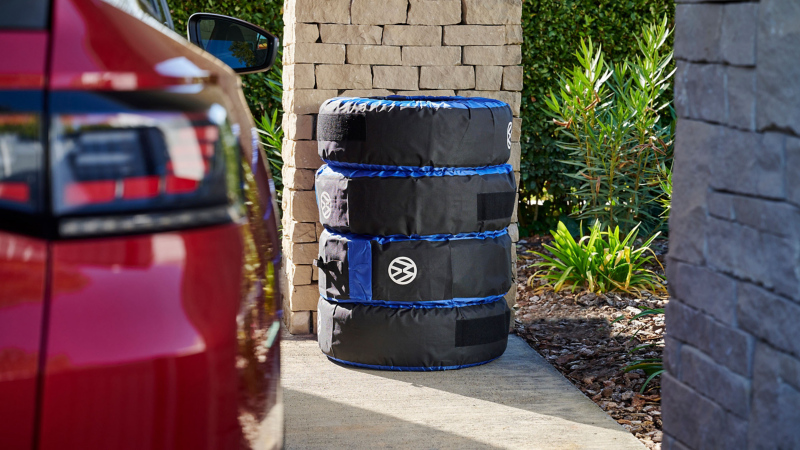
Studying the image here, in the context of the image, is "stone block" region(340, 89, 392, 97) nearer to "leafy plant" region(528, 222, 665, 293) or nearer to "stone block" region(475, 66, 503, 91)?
"stone block" region(475, 66, 503, 91)

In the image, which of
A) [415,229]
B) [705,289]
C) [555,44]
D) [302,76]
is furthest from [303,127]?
[555,44]

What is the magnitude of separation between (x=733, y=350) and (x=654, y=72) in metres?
4.44

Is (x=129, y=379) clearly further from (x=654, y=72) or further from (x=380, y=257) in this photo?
(x=654, y=72)

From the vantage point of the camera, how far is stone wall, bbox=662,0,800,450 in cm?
156

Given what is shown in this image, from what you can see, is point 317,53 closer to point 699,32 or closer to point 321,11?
point 321,11

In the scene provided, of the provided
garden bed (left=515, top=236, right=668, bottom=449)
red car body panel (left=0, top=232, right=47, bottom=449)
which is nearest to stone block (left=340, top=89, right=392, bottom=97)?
garden bed (left=515, top=236, right=668, bottom=449)

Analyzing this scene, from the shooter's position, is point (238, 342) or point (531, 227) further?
point (531, 227)

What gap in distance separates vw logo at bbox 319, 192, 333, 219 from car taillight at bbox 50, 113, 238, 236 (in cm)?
282

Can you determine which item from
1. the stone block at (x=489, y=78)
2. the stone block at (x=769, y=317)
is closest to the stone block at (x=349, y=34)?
the stone block at (x=489, y=78)

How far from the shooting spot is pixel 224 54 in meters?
2.40

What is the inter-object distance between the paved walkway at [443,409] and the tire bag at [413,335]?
0.06 metres

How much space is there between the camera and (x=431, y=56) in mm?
4379

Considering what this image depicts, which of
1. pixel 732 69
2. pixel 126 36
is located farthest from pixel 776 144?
pixel 126 36

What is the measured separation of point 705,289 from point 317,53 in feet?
9.59
